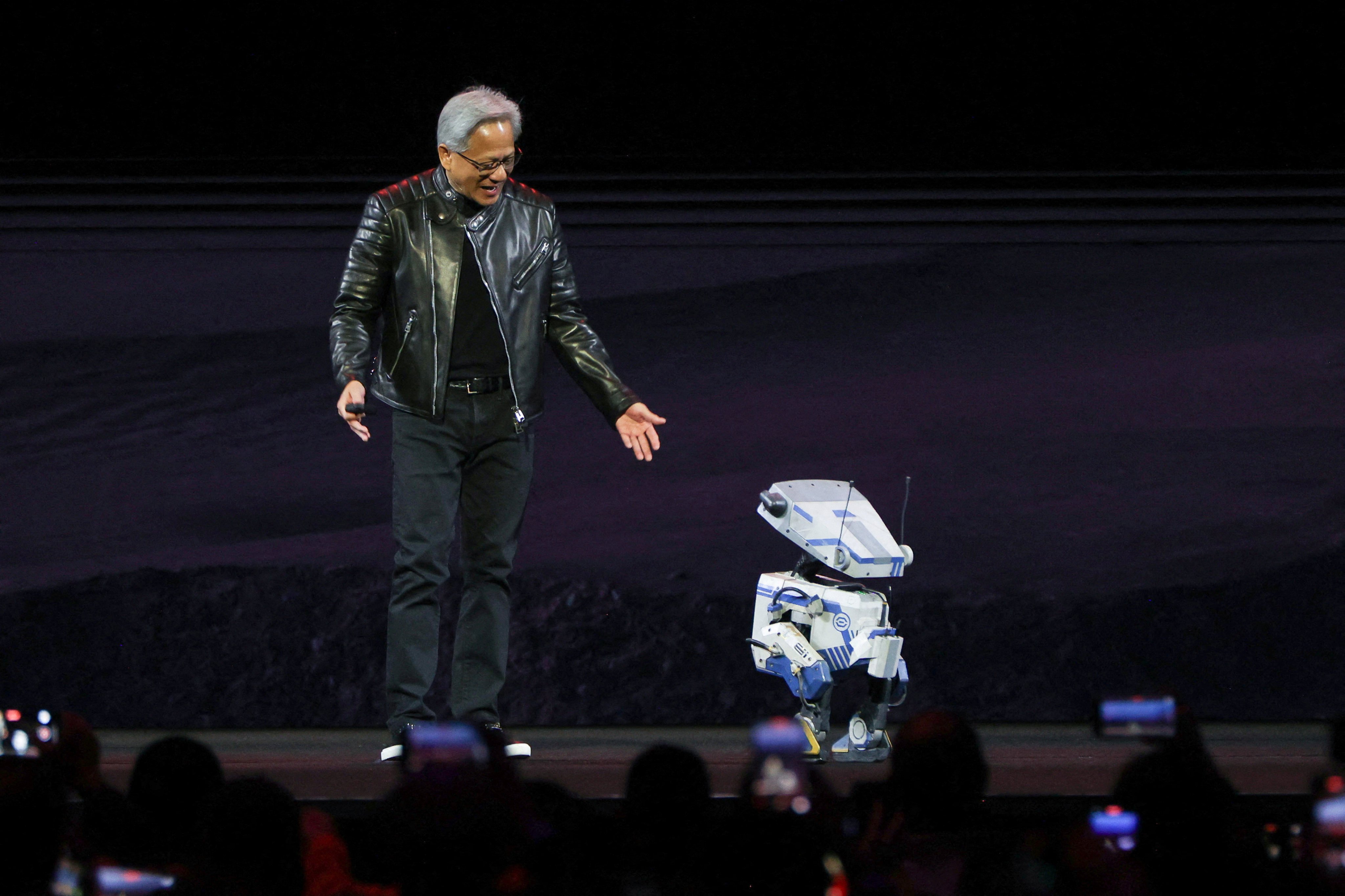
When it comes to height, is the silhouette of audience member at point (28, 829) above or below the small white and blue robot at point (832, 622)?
below

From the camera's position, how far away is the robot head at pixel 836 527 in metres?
4.29

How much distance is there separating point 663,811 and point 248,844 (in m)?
0.61

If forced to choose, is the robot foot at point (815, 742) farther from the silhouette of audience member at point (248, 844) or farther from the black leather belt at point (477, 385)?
the silhouette of audience member at point (248, 844)

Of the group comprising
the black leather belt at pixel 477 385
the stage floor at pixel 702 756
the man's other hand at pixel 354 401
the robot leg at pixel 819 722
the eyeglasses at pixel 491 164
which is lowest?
the stage floor at pixel 702 756

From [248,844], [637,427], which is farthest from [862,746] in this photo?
[248,844]

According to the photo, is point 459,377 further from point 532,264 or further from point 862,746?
point 862,746

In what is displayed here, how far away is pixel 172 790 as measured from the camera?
8.51 feet

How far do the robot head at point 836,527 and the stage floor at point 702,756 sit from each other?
0.53 meters

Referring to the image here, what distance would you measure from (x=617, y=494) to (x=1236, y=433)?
77.9 inches

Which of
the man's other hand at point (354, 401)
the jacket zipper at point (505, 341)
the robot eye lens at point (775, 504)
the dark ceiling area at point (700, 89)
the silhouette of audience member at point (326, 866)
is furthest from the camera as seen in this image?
the dark ceiling area at point (700, 89)

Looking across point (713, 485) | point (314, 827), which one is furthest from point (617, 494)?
point (314, 827)

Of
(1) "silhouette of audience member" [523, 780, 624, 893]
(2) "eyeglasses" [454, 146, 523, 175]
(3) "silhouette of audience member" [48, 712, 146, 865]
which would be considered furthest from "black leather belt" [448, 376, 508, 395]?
(3) "silhouette of audience member" [48, 712, 146, 865]

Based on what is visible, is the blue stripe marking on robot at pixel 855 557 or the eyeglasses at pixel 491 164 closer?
the eyeglasses at pixel 491 164

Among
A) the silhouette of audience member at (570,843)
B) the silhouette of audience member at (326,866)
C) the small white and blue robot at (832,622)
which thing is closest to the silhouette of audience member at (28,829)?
the silhouette of audience member at (326,866)
